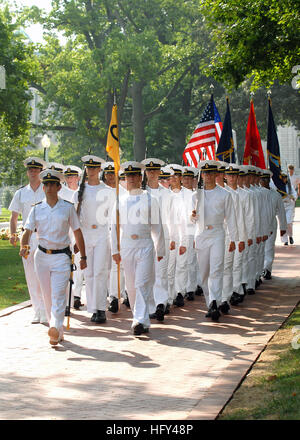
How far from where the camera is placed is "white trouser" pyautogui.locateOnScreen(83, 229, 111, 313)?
1162cm

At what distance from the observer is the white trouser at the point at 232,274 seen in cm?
1255

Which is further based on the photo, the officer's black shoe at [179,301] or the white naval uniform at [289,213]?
the white naval uniform at [289,213]

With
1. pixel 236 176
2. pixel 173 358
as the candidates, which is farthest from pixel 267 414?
pixel 236 176

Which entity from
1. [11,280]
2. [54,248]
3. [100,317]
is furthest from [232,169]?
[11,280]

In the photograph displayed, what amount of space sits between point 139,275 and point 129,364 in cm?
209

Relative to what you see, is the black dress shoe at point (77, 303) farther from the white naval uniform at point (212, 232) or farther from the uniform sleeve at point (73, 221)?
the uniform sleeve at point (73, 221)

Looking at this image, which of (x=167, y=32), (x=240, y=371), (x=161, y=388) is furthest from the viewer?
(x=167, y=32)

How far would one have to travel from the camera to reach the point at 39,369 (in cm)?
833

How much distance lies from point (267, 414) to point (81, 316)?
240 inches

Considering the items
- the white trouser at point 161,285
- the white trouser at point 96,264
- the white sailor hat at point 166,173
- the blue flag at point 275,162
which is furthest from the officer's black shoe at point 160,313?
the blue flag at point 275,162

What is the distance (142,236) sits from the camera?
10.7 m

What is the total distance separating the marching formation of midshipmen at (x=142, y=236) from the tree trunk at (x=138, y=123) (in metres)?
30.4

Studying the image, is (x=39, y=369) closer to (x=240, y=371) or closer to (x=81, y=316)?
(x=240, y=371)

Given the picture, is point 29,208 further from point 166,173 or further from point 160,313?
point 166,173
